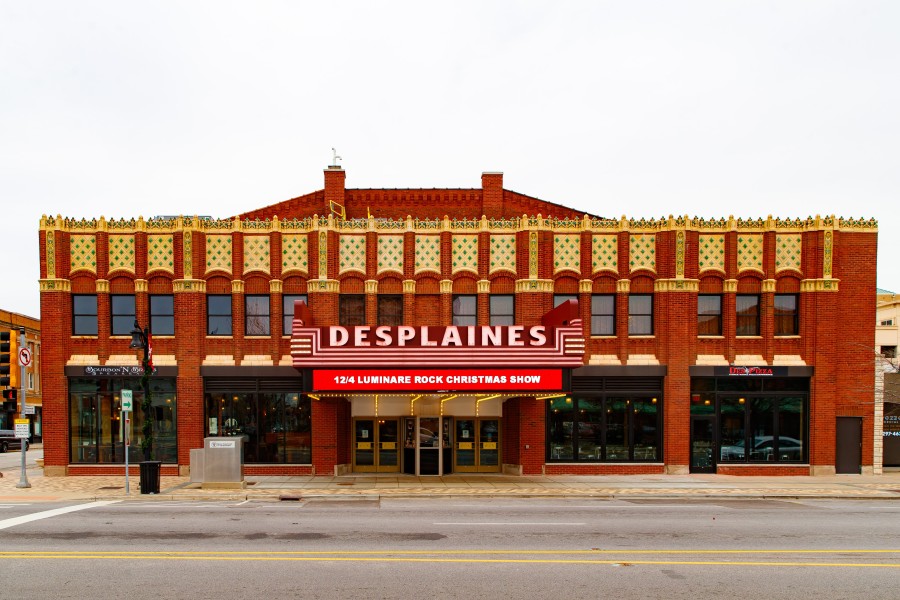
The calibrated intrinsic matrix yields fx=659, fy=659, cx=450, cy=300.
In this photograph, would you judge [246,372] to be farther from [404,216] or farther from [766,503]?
[766,503]

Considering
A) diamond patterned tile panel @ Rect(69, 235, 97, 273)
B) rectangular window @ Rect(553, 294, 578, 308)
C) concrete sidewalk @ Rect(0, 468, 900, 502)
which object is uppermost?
diamond patterned tile panel @ Rect(69, 235, 97, 273)

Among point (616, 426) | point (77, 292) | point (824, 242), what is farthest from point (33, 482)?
point (824, 242)

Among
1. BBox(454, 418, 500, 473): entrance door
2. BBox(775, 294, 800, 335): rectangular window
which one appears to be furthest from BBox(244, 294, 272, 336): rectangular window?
BBox(775, 294, 800, 335): rectangular window

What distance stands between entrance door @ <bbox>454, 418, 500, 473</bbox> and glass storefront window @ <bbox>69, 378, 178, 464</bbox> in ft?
36.6

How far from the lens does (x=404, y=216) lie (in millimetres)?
32156

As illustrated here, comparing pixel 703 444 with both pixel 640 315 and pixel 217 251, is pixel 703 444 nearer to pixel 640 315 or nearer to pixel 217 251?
pixel 640 315

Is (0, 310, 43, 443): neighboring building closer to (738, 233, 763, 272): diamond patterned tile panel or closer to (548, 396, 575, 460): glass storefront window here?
(548, 396, 575, 460): glass storefront window

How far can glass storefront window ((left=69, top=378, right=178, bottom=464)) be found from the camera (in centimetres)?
2589

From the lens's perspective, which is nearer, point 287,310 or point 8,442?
point 287,310

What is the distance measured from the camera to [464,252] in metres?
26.2

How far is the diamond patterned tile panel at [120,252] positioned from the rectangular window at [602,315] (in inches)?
722

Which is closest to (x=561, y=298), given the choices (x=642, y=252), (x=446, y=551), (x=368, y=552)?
(x=642, y=252)

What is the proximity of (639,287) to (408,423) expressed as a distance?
10.6 metres

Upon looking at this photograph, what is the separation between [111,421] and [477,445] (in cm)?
1455
